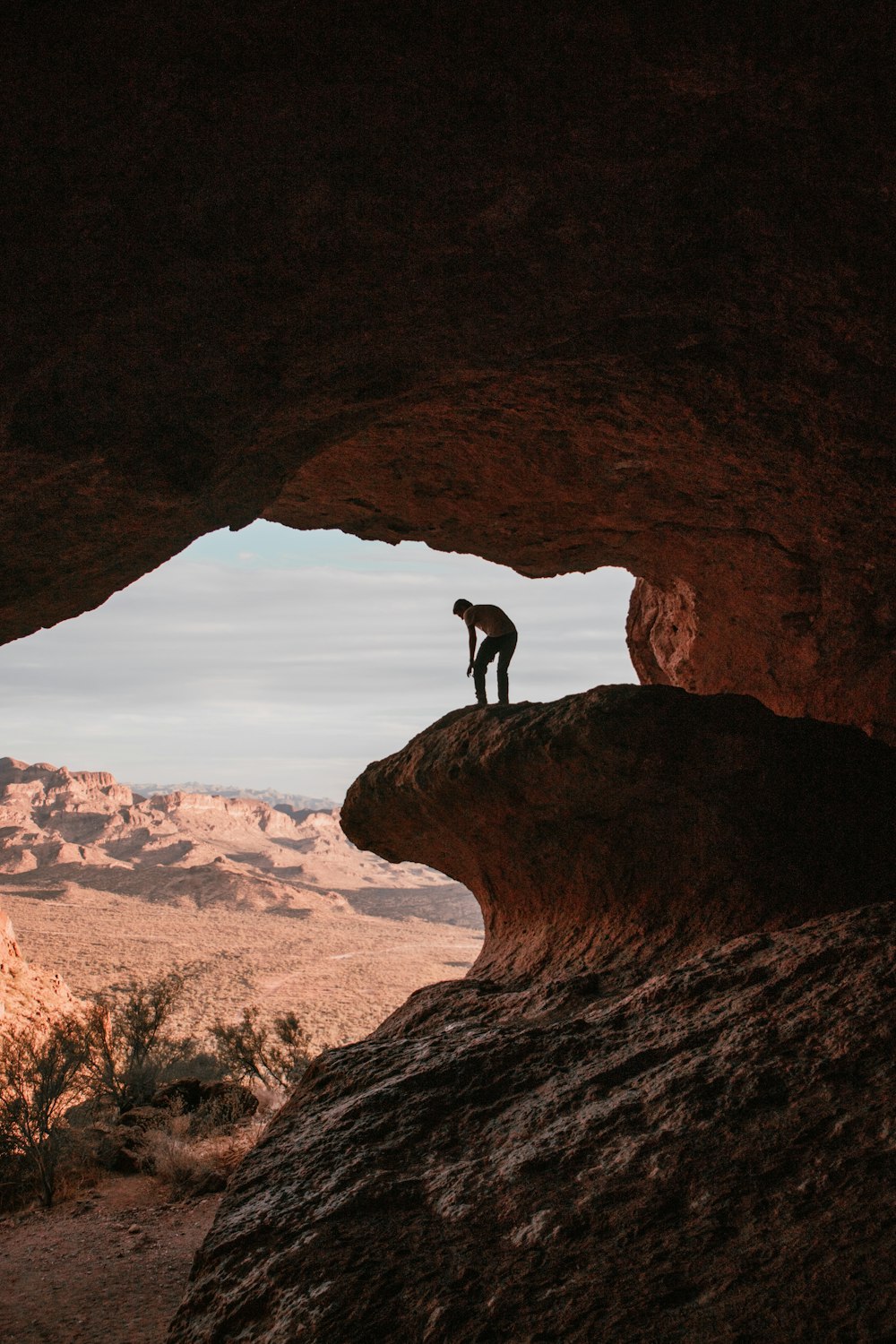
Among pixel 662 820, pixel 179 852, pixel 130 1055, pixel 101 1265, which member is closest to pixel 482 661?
pixel 662 820

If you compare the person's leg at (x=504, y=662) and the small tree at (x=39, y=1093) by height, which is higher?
the person's leg at (x=504, y=662)

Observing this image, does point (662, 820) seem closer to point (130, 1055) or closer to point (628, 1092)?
point (628, 1092)

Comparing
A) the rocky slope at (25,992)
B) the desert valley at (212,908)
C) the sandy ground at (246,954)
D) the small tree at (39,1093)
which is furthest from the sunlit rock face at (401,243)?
the sandy ground at (246,954)

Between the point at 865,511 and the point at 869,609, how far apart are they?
1186mm

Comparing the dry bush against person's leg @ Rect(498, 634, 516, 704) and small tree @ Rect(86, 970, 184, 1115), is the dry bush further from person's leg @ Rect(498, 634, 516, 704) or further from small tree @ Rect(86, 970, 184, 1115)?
person's leg @ Rect(498, 634, 516, 704)

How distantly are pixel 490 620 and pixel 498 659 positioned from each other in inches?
18.8

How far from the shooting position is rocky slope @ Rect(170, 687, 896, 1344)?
257 centimetres

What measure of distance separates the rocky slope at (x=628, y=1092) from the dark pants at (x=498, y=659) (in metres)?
2.84

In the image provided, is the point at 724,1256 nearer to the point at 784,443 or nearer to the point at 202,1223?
the point at 784,443

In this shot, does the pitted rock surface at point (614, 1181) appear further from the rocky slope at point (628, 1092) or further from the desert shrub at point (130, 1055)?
the desert shrub at point (130, 1055)

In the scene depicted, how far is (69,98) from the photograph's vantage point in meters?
3.66

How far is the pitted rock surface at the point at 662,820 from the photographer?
5562 mm

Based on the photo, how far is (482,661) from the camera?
948cm

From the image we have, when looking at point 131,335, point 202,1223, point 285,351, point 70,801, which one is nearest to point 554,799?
point 285,351
